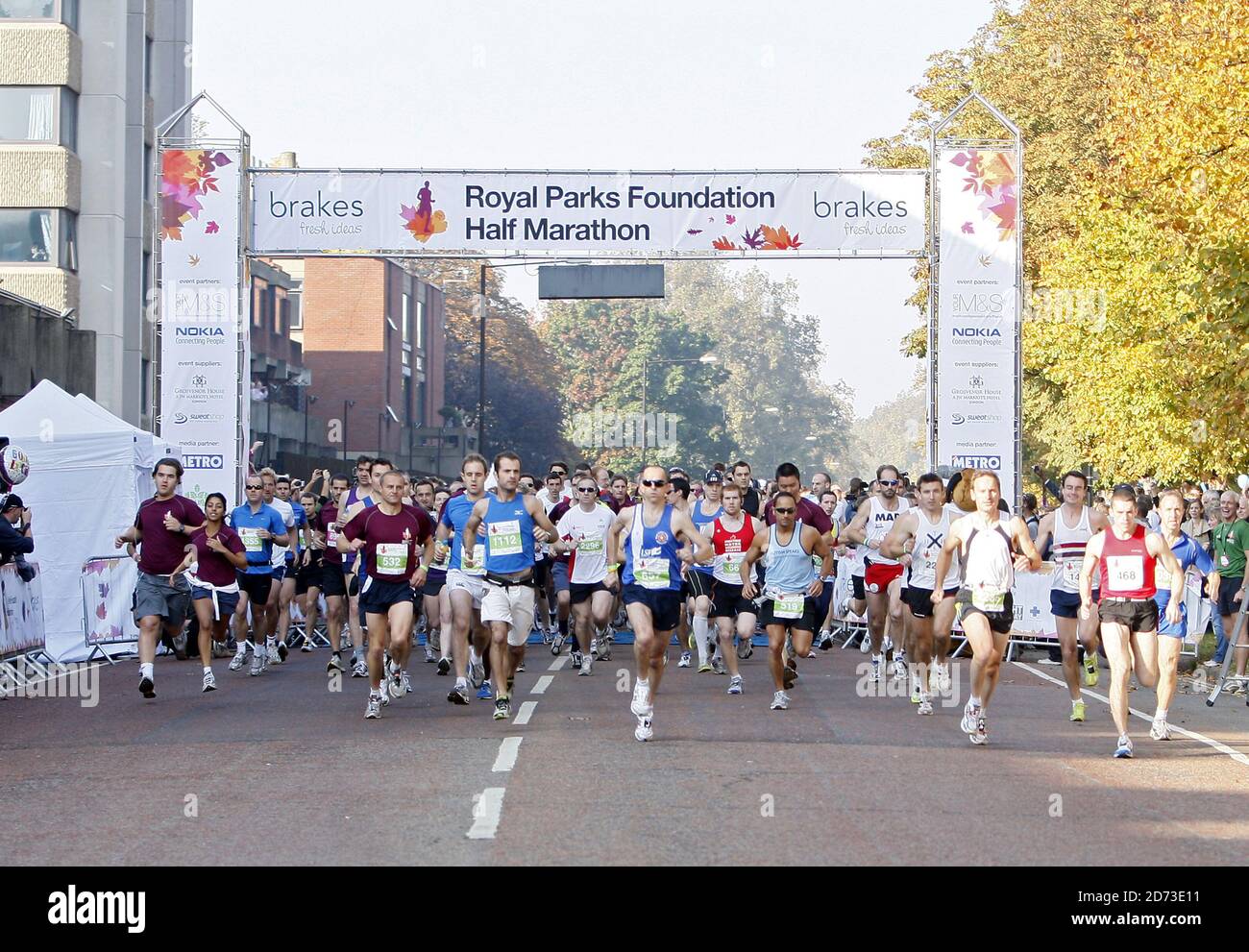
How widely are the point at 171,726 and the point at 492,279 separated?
83.7 meters

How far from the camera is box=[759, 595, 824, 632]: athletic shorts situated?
582 inches

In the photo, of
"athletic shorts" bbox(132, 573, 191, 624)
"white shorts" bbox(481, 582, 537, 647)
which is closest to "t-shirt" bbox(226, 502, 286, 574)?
"athletic shorts" bbox(132, 573, 191, 624)

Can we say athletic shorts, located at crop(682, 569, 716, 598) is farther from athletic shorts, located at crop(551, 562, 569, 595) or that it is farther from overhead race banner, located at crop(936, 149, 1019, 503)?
overhead race banner, located at crop(936, 149, 1019, 503)

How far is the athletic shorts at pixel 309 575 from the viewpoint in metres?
20.4

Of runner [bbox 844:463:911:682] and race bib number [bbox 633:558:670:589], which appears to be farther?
runner [bbox 844:463:911:682]

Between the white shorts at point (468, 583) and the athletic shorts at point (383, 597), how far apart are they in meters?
0.46

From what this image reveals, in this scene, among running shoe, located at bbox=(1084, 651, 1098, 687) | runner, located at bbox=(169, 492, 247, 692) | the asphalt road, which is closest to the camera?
the asphalt road

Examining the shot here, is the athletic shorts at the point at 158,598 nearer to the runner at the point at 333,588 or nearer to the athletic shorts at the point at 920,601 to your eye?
the runner at the point at 333,588

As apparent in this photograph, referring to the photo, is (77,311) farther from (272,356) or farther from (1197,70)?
(1197,70)

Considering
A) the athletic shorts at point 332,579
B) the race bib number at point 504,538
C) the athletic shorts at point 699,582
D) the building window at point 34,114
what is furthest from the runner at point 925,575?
the building window at point 34,114

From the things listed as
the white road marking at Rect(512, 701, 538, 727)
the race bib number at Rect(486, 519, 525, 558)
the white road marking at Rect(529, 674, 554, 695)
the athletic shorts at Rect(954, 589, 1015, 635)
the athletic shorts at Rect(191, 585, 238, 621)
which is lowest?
the white road marking at Rect(529, 674, 554, 695)

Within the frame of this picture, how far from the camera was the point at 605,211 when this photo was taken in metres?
25.4

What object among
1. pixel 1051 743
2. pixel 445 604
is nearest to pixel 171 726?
pixel 445 604

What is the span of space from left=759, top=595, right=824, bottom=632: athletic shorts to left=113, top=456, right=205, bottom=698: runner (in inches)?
211
